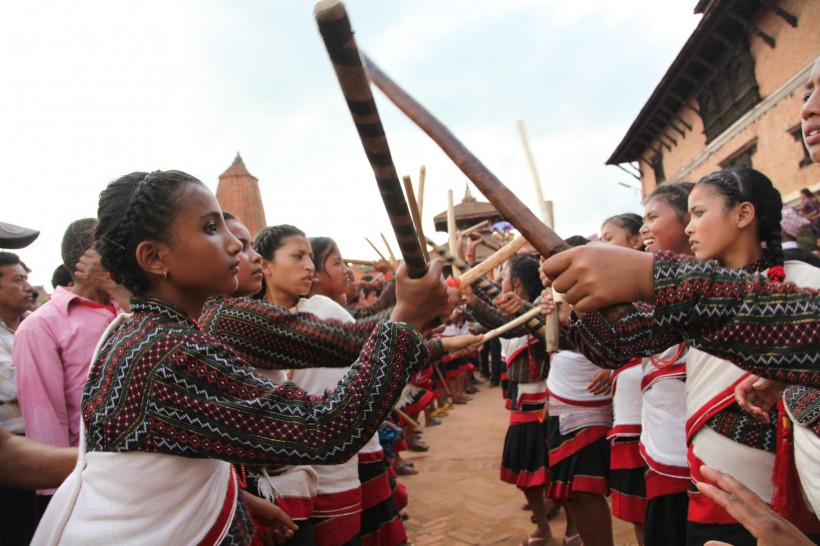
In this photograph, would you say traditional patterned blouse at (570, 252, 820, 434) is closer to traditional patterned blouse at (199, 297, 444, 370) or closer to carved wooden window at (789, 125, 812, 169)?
traditional patterned blouse at (199, 297, 444, 370)

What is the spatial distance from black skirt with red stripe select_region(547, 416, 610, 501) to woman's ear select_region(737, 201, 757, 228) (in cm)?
208

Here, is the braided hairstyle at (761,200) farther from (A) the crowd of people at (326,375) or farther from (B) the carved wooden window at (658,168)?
(B) the carved wooden window at (658,168)

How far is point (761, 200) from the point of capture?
2070mm

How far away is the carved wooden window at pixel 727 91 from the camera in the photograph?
44.3 feet

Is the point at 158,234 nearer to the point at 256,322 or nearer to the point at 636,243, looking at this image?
the point at 256,322

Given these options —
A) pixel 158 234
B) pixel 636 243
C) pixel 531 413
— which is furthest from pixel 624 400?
pixel 158 234

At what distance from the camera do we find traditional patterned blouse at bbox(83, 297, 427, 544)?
1289 mm

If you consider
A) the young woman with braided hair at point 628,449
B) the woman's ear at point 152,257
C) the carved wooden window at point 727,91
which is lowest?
the young woman with braided hair at point 628,449

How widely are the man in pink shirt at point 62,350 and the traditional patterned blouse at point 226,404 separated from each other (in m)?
1.35

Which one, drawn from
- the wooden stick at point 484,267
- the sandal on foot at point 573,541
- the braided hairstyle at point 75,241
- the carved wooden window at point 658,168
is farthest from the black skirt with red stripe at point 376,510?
the carved wooden window at point 658,168

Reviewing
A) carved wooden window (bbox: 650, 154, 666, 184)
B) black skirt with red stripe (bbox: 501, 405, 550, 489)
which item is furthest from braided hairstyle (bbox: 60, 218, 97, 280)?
carved wooden window (bbox: 650, 154, 666, 184)

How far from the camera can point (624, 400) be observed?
3246mm

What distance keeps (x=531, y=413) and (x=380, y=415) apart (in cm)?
343

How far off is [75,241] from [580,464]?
3.24 meters
